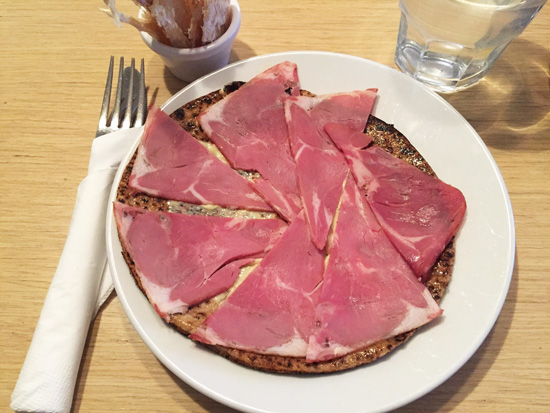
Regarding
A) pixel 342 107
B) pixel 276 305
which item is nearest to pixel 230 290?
pixel 276 305

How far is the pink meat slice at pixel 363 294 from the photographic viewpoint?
1.18 metres

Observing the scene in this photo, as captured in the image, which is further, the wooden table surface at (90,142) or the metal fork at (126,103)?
the metal fork at (126,103)

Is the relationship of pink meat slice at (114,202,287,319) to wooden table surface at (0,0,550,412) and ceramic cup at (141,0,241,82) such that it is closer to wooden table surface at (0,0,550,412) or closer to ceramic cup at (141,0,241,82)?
wooden table surface at (0,0,550,412)

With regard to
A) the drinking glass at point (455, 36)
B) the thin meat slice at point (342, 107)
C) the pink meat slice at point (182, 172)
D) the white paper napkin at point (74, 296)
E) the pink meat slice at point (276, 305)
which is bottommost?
the white paper napkin at point (74, 296)

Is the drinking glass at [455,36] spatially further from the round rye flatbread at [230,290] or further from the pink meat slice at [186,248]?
the pink meat slice at [186,248]

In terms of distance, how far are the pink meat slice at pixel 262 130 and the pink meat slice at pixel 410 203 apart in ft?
0.77

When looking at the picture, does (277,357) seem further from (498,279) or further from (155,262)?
(498,279)

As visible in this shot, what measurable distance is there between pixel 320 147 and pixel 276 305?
1.87ft

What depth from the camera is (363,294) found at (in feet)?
4.06

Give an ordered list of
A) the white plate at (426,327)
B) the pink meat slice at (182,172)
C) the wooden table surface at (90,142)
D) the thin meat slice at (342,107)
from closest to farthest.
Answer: the white plate at (426,327) < the wooden table surface at (90,142) < the pink meat slice at (182,172) < the thin meat slice at (342,107)

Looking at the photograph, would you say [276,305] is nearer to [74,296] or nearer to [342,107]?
[74,296]

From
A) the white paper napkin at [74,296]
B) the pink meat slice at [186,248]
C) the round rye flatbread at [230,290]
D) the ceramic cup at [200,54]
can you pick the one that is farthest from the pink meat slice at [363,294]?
the ceramic cup at [200,54]

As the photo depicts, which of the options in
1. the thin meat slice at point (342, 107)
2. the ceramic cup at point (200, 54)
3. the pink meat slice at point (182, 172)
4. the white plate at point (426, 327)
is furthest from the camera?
the ceramic cup at point (200, 54)

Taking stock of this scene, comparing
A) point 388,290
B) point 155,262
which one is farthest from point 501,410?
point 155,262
